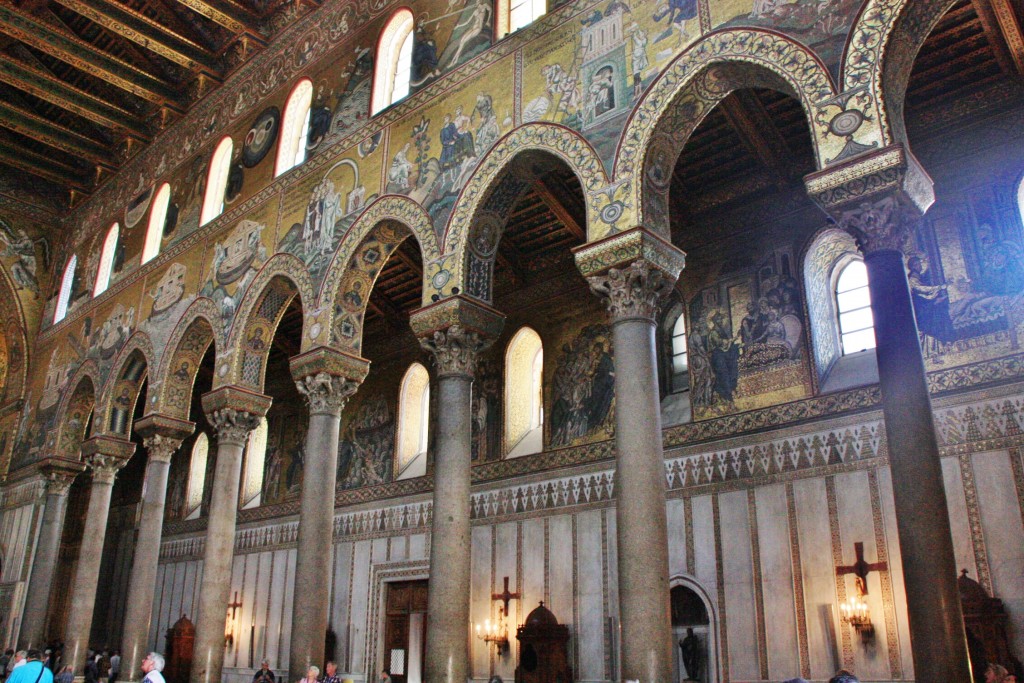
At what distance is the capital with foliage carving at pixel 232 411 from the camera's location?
539 inches

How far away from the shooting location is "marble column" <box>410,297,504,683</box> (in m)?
9.10

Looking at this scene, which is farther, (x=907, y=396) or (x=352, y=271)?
(x=352, y=271)

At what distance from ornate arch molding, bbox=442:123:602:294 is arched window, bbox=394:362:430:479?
6760mm

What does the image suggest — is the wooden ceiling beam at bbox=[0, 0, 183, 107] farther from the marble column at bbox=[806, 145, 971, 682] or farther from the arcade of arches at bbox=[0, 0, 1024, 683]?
the marble column at bbox=[806, 145, 971, 682]

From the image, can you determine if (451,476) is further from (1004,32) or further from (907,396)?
(1004,32)

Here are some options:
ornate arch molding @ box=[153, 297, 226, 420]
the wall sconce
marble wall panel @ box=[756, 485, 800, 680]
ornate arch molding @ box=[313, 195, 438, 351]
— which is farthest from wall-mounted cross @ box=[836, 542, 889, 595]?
ornate arch molding @ box=[153, 297, 226, 420]

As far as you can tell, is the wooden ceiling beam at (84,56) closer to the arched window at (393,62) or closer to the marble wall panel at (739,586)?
the arched window at (393,62)

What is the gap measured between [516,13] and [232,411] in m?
7.49

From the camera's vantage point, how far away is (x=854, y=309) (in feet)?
38.7

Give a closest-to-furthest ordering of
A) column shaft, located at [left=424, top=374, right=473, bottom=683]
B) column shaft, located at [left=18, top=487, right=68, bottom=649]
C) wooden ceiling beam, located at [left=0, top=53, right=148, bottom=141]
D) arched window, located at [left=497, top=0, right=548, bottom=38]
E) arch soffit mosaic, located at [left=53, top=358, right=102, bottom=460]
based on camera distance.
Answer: column shaft, located at [left=424, top=374, right=473, bottom=683] < arched window, located at [left=497, top=0, right=548, bottom=38] < wooden ceiling beam, located at [left=0, top=53, right=148, bottom=141] < column shaft, located at [left=18, top=487, right=68, bottom=649] < arch soffit mosaic, located at [left=53, top=358, right=102, bottom=460]

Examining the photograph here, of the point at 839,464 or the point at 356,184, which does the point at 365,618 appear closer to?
the point at 356,184

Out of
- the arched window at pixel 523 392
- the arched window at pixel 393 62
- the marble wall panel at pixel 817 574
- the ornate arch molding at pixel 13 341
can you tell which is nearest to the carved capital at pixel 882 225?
the marble wall panel at pixel 817 574

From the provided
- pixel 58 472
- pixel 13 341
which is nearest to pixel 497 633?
pixel 58 472

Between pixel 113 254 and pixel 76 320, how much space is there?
1918 millimetres
